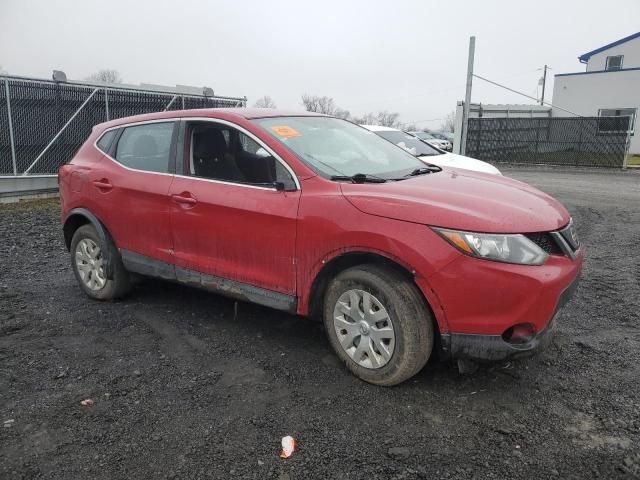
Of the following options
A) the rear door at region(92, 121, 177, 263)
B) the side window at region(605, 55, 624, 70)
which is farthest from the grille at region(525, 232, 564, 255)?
the side window at region(605, 55, 624, 70)

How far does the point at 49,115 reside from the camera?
37.9ft

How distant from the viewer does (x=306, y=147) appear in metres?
3.74

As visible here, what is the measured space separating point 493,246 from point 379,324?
823 mm

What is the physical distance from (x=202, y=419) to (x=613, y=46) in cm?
3237

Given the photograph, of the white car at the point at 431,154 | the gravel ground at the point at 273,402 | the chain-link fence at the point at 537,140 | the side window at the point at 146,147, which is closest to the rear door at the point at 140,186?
the side window at the point at 146,147

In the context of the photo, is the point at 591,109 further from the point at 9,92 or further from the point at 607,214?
the point at 9,92

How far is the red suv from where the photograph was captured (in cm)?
289

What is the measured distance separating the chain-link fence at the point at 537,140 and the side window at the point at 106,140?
1908 cm

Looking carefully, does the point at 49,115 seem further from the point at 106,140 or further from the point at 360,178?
the point at 360,178

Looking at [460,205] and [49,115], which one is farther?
[49,115]

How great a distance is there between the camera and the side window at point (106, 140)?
489 cm

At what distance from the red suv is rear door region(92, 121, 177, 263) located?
0.05 feet

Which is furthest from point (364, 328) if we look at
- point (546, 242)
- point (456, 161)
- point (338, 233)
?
point (456, 161)

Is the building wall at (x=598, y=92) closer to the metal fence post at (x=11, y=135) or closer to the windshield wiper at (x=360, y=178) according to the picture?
the metal fence post at (x=11, y=135)
